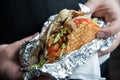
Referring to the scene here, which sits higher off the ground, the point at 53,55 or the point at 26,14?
the point at 26,14

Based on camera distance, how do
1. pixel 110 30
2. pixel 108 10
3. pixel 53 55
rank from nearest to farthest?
pixel 53 55 → pixel 110 30 → pixel 108 10

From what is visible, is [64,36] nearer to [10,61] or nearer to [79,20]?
[79,20]

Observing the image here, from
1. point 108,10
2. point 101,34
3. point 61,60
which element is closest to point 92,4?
point 108,10

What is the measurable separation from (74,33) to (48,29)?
76 mm

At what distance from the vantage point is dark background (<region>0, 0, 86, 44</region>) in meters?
0.87

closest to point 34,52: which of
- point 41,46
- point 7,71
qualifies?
point 41,46

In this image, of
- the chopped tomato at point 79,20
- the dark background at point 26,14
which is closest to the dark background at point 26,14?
the dark background at point 26,14

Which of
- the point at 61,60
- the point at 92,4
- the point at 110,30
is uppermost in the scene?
the point at 92,4

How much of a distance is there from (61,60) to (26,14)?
0.73 feet

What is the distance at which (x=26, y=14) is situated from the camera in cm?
88

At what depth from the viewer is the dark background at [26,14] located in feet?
2.86

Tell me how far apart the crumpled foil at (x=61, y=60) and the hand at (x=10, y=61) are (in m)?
0.06

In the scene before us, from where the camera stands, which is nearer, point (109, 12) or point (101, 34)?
point (101, 34)

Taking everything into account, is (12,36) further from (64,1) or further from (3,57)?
(64,1)
